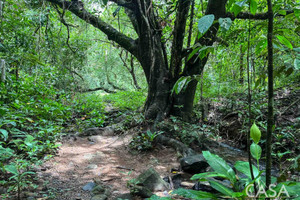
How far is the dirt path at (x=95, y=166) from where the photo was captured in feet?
6.54

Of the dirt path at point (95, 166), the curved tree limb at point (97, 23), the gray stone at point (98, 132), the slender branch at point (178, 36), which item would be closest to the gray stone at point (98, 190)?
the dirt path at point (95, 166)

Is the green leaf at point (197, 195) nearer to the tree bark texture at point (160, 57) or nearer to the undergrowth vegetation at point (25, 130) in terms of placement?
the undergrowth vegetation at point (25, 130)

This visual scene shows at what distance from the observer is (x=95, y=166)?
104 inches

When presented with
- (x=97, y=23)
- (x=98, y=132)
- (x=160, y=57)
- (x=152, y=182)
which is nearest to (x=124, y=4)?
(x=97, y=23)

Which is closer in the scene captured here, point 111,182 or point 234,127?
point 111,182

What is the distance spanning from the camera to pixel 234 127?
4078 mm

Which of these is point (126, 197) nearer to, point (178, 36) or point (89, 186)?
point (89, 186)

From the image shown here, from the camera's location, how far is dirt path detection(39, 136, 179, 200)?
1992mm

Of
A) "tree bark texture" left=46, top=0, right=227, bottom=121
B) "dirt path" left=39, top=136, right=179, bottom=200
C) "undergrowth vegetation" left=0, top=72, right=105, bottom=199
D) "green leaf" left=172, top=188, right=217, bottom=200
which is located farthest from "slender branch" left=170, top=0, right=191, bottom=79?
"green leaf" left=172, top=188, right=217, bottom=200

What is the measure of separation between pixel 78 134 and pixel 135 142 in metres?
1.41

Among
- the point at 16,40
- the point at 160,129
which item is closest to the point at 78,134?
the point at 160,129

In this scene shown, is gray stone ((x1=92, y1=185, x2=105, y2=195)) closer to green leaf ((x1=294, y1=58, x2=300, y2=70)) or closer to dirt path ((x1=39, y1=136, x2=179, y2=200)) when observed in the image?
dirt path ((x1=39, y1=136, x2=179, y2=200))

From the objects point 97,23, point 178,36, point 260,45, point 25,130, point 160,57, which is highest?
point 97,23

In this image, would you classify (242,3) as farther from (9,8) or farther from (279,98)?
(9,8)
